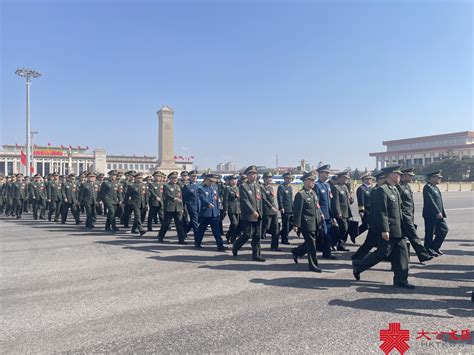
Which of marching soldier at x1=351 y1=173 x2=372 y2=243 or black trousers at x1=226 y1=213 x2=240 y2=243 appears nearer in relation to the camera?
marching soldier at x1=351 y1=173 x2=372 y2=243

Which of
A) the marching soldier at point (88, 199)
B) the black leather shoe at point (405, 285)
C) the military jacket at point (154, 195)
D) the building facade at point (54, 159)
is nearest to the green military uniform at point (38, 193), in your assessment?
the marching soldier at point (88, 199)

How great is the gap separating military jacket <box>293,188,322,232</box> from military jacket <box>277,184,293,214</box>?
A: 2785 mm

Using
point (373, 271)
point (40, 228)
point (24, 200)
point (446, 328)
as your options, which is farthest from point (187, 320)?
point (24, 200)

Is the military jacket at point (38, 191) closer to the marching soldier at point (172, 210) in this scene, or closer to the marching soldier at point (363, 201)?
the marching soldier at point (172, 210)

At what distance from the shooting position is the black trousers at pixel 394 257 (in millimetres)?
5266

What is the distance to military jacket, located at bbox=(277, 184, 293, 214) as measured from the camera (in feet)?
30.8

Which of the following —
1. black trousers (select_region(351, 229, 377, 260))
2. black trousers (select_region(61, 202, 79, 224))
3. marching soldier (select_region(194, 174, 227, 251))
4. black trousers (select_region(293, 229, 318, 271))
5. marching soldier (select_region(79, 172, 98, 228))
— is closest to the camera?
black trousers (select_region(351, 229, 377, 260))

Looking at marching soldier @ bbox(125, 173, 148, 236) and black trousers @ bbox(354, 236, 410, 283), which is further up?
marching soldier @ bbox(125, 173, 148, 236)

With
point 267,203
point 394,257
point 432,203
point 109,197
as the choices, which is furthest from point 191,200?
point 432,203

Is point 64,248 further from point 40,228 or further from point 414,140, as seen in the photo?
point 414,140

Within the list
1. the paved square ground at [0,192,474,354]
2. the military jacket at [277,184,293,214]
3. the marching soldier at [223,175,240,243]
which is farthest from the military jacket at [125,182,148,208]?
the military jacket at [277,184,293,214]

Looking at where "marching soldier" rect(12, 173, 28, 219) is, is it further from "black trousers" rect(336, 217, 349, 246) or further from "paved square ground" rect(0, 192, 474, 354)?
"black trousers" rect(336, 217, 349, 246)

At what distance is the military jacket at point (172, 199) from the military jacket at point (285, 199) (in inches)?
101

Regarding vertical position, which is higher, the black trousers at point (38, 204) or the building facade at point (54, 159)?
the building facade at point (54, 159)
